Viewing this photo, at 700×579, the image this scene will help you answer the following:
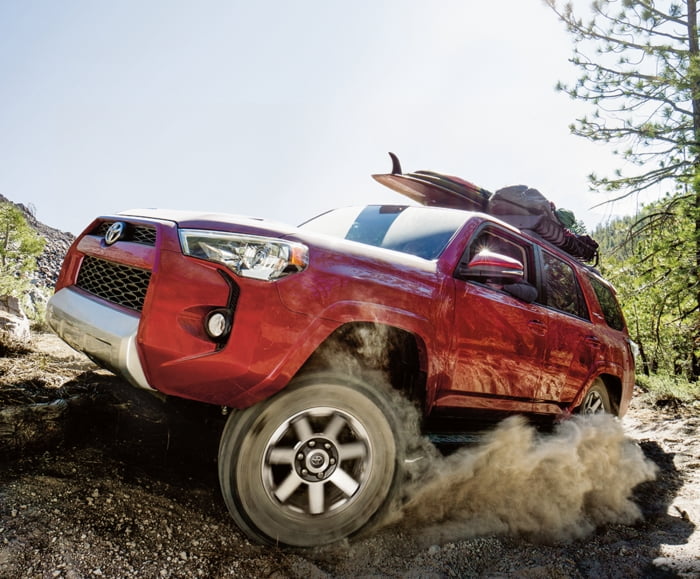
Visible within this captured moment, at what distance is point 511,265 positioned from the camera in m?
2.60

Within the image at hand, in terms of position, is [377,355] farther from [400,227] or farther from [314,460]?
[400,227]

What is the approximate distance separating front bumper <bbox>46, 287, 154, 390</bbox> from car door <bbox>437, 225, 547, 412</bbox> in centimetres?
159

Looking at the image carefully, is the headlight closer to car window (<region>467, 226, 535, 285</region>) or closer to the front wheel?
the front wheel

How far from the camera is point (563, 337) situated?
3.56 metres

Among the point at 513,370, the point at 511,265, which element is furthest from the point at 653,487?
the point at 511,265

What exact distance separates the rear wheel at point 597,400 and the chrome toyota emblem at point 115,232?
3953 millimetres

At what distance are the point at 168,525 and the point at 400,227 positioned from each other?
215 cm

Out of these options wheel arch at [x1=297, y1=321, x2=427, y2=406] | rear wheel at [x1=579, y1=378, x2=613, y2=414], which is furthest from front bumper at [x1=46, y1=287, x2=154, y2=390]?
rear wheel at [x1=579, y1=378, x2=613, y2=414]

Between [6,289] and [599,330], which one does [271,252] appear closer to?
[599,330]

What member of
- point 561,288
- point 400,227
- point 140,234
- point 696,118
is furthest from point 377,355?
point 696,118

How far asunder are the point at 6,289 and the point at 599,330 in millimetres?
23122

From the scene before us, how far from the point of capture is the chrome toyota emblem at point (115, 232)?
238 cm

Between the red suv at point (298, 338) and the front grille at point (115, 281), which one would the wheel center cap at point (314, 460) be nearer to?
the red suv at point (298, 338)

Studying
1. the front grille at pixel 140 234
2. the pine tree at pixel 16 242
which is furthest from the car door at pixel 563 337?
the pine tree at pixel 16 242
